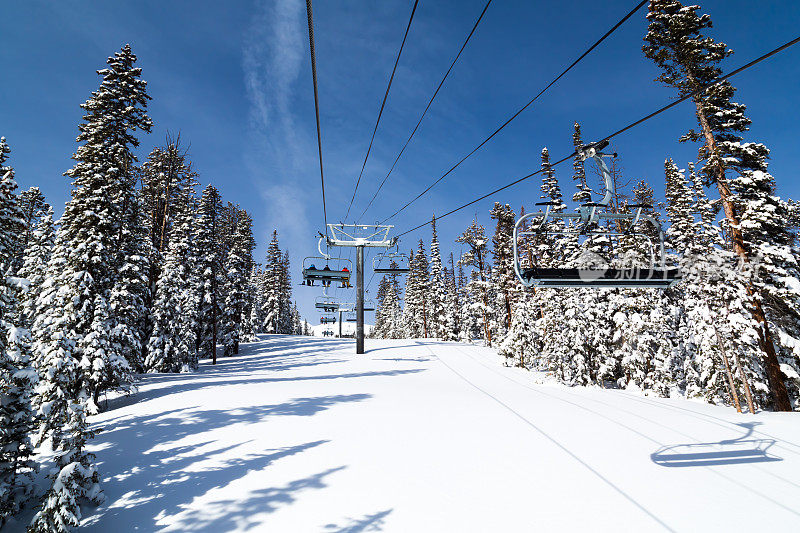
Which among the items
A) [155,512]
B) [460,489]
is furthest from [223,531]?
[460,489]

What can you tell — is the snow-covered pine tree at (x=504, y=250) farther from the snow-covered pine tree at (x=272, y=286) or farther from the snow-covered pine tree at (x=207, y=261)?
the snow-covered pine tree at (x=272, y=286)

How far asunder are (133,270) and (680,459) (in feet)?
78.1

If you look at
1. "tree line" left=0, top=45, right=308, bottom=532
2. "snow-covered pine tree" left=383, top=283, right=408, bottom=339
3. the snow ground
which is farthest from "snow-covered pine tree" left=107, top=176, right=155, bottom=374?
"snow-covered pine tree" left=383, top=283, right=408, bottom=339

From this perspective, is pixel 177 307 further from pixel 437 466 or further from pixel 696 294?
pixel 696 294

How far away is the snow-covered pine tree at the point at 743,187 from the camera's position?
14367 mm

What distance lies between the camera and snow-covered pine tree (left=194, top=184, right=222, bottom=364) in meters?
30.7

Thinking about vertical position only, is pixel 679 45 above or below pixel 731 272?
above

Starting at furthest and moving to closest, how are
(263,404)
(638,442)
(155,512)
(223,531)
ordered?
(263,404) < (638,442) < (155,512) < (223,531)

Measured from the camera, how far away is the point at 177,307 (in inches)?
1066

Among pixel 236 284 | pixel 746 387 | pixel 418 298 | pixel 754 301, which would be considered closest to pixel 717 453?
pixel 746 387

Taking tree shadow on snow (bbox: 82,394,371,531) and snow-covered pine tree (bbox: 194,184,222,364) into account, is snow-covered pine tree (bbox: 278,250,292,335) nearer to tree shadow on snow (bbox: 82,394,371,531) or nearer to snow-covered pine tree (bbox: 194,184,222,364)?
snow-covered pine tree (bbox: 194,184,222,364)

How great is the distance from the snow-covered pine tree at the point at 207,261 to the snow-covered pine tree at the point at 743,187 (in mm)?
33862

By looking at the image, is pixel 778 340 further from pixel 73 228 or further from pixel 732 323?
pixel 73 228

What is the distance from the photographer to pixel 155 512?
631 centimetres
